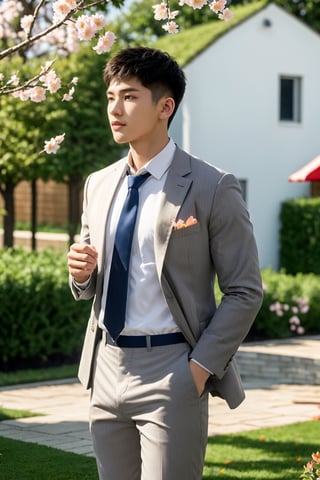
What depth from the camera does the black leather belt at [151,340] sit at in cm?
363

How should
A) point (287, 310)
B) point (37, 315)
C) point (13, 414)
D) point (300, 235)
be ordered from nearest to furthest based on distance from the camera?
point (13, 414)
point (37, 315)
point (287, 310)
point (300, 235)

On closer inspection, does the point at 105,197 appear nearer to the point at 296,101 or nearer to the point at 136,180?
the point at 136,180

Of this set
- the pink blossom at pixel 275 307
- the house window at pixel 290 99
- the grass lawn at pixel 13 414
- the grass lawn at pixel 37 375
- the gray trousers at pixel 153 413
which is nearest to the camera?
the gray trousers at pixel 153 413

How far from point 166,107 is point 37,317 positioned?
9.13 m

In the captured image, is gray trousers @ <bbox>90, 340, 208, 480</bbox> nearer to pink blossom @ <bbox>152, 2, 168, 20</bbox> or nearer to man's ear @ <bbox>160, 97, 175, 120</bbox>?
man's ear @ <bbox>160, 97, 175, 120</bbox>

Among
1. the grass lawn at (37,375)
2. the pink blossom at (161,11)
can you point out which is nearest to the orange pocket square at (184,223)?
the pink blossom at (161,11)

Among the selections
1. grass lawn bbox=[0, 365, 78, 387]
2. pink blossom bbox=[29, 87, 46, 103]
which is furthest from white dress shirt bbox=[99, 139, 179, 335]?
grass lawn bbox=[0, 365, 78, 387]

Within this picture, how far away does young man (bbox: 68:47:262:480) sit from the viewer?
3.62 m

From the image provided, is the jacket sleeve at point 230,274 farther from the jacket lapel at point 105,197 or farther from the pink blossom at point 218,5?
the pink blossom at point 218,5

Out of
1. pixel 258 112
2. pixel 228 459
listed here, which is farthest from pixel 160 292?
pixel 258 112

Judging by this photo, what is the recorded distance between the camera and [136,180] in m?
3.81

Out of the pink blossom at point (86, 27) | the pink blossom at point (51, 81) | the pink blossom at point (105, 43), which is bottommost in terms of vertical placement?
the pink blossom at point (51, 81)

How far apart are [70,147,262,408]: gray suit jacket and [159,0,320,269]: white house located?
2200cm

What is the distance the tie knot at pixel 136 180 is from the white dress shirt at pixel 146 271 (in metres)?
0.01
